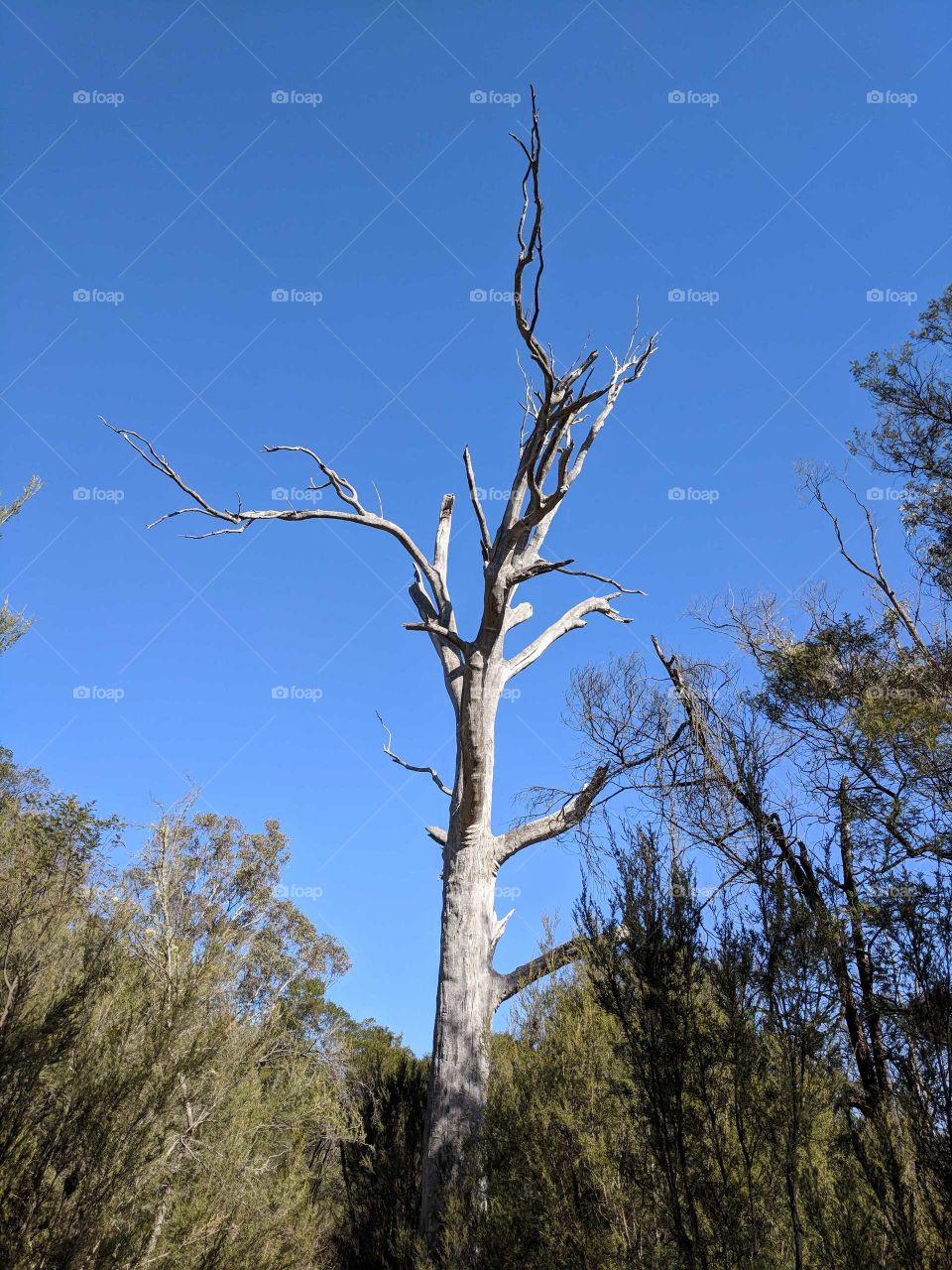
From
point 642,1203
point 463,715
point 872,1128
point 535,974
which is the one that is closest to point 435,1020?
point 535,974

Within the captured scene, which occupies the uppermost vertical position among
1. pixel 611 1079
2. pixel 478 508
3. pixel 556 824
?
pixel 478 508

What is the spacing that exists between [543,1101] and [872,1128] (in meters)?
3.24

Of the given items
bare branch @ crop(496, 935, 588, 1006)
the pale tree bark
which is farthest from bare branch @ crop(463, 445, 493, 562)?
bare branch @ crop(496, 935, 588, 1006)

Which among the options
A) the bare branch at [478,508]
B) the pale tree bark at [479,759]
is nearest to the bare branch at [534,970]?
the pale tree bark at [479,759]

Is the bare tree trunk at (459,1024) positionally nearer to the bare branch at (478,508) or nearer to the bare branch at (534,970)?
the bare branch at (534,970)

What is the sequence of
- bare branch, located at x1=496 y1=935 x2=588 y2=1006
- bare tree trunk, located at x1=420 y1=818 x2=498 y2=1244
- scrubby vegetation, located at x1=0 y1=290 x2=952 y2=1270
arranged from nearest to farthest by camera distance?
1. scrubby vegetation, located at x1=0 y1=290 x2=952 y2=1270
2. bare tree trunk, located at x1=420 y1=818 x2=498 y2=1244
3. bare branch, located at x1=496 y1=935 x2=588 y2=1006

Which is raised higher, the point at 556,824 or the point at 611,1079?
the point at 556,824

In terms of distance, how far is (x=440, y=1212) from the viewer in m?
6.95

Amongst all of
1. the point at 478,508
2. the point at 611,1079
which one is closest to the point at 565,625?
the point at 478,508

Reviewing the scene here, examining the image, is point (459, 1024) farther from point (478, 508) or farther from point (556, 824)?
point (478, 508)

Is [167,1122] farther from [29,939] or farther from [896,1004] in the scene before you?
[896,1004]

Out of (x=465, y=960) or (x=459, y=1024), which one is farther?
(x=465, y=960)

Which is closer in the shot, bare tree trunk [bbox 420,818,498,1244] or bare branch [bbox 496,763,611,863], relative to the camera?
bare tree trunk [bbox 420,818,498,1244]

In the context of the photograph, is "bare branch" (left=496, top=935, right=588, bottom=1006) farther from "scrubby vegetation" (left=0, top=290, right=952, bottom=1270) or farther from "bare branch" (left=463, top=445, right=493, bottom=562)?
"bare branch" (left=463, top=445, right=493, bottom=562)
